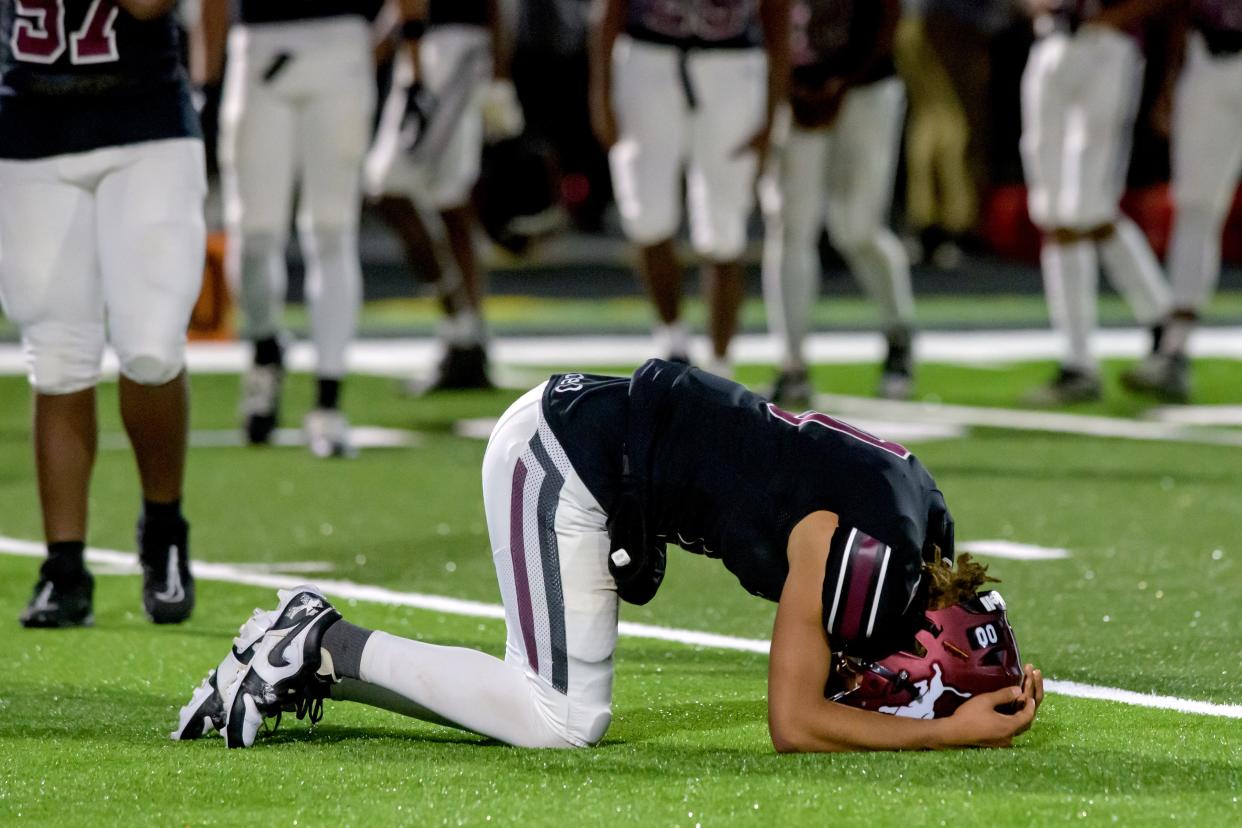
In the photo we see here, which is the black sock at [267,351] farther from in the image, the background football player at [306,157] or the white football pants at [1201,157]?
the white football pants at [1201,157]

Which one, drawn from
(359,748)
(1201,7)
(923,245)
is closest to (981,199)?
(923,245)

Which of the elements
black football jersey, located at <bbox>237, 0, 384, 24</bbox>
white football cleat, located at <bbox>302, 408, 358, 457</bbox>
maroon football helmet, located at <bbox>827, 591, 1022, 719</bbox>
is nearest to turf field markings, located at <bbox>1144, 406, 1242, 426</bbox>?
white football cleat, located at <bbox>302, 408, 358, 457</bbox>

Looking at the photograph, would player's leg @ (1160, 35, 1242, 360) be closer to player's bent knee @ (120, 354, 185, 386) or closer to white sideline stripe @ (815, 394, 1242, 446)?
white sideline stripe @ (815, 394, 1242, 446)

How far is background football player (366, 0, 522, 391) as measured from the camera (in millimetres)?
9422

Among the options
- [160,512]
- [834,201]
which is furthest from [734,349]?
[160,512]

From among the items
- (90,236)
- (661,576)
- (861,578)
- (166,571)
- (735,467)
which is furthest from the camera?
(166,571)

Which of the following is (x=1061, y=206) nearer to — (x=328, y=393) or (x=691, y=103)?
(x=691, y=103)

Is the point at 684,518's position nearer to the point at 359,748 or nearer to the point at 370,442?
the point at 359,748

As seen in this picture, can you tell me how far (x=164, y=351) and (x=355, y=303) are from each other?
291cm

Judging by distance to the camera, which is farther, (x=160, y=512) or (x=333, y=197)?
(x=333, y=197)

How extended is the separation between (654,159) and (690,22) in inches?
20.7

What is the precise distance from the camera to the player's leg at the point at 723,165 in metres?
8.36

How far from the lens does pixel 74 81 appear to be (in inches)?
193

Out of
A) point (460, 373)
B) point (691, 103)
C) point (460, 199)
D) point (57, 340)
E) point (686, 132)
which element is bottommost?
point (460, 373)
